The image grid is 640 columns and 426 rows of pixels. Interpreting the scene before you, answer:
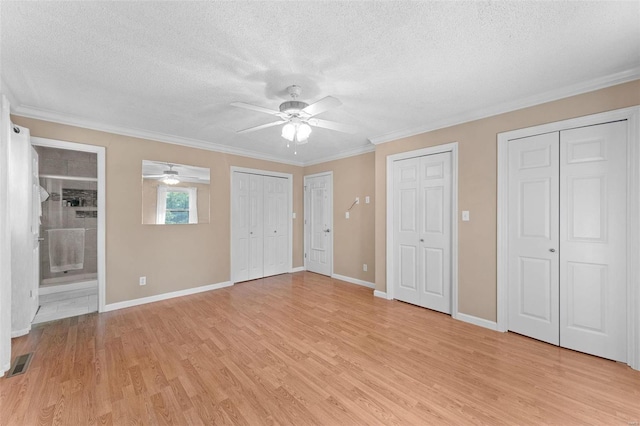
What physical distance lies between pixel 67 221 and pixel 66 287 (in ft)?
3.83

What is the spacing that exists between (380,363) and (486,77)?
2.70 metres

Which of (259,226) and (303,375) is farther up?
(259,226)

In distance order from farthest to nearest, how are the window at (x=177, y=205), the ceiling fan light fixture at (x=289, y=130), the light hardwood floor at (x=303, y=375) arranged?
1. the window at (x=177, y=205)
2. the ceiling fan light fixture at (x=289, y=130)
3. the light hardwood floor at (x=303, y=375)

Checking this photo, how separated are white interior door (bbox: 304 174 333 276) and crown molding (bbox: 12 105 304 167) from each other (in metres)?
1.00

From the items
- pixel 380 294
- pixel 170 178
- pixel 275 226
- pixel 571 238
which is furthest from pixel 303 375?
pixel 275 226

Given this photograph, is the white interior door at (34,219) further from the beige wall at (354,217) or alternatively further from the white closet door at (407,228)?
the white closet door at (407,228)

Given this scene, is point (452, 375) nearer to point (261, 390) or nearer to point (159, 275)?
point (261, 390)

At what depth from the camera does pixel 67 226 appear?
15.5ft

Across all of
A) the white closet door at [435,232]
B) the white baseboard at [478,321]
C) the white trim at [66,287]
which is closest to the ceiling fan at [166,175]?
the white trim at [66,287]

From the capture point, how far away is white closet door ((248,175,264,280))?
5133 mm

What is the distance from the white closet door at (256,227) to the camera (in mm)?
5133

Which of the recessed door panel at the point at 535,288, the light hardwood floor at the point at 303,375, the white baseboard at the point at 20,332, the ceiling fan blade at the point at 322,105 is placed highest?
the ceiling fan blade at the point at 322,105

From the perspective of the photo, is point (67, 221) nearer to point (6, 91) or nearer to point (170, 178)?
point (170, 178)

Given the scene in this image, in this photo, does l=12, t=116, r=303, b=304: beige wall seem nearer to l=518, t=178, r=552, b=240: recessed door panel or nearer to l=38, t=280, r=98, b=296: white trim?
l=38, t=280, r=98, b=296: white trim
